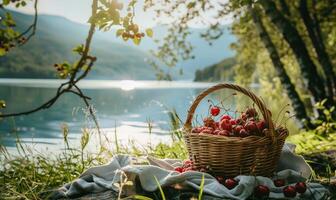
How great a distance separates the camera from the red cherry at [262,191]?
380 centimetres

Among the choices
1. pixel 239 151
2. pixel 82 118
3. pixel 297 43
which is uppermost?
pixel 297 43

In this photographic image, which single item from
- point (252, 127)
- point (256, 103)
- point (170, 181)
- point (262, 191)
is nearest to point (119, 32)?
point (170, 181)

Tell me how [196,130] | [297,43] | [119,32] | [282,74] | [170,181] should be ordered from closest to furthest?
[119,32] → [170,181] → [196,130] → [297,43] → [282,74]

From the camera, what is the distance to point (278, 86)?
58.7 ft

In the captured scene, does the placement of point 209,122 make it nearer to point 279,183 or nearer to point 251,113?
point 251,113

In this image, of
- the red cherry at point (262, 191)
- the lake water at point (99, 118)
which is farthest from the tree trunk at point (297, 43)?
the red cherry at point (262, 191)

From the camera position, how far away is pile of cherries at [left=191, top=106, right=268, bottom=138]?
421 cm

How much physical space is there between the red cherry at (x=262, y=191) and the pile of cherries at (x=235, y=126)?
0.55 metres

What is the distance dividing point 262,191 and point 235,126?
2.52 ft

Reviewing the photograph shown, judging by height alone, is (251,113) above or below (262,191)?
above

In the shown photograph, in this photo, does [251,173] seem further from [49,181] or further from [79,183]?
[49,181]

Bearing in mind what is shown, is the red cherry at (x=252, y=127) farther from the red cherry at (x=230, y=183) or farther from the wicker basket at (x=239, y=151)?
the red cherry at (x=230, y=183)

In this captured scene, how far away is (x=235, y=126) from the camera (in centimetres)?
434

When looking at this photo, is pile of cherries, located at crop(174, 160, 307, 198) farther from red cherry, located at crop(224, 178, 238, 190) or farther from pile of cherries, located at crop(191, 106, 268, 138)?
pile of cherries, located at crop(191, 106, 268, 138)
